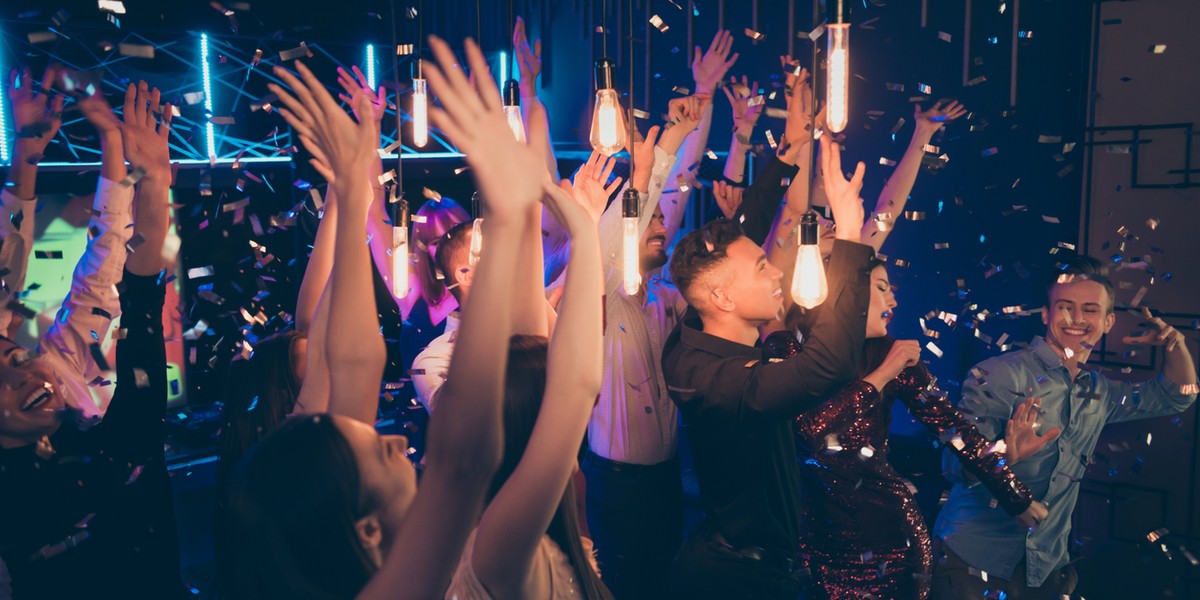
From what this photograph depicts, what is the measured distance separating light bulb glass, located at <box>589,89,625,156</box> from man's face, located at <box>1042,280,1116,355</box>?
5.79ft

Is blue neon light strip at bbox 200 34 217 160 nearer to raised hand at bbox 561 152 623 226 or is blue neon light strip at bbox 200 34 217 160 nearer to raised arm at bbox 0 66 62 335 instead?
raised arm at bbox 0 66 62 335

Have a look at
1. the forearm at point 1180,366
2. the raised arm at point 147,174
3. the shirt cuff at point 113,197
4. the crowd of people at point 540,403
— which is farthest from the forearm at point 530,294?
the forearm at point 1180,366

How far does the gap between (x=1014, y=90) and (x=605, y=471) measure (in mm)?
2359

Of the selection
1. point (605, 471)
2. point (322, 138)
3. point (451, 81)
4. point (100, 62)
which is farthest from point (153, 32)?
point (451, 81)

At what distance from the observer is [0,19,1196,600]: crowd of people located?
1132mm

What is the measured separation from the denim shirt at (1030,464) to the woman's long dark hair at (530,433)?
1879 millimetres

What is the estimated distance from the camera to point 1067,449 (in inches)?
116

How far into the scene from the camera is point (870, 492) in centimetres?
264

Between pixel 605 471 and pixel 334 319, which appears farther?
pixel 605 471

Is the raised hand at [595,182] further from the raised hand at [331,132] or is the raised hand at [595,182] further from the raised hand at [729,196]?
the raised hand at [729,196]

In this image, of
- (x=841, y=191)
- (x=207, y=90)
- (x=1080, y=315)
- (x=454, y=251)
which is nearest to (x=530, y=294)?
(x=841, y=191)

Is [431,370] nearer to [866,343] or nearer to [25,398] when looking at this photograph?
[25,398]

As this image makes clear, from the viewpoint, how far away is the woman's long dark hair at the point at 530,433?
4.36ft

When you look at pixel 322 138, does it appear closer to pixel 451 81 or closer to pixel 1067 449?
pixel 451 81
